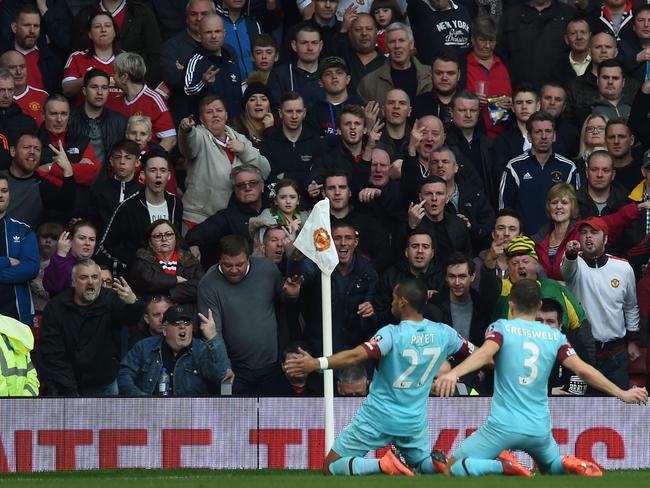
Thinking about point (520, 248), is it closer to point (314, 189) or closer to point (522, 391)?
point (314, 189)

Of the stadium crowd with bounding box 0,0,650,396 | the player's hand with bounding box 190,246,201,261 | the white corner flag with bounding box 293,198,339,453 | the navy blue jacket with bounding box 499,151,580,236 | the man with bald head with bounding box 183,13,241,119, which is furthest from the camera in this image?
the man with bald head with bounding box 183,13,241,119

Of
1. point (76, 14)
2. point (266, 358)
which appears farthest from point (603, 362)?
point (76, 14)

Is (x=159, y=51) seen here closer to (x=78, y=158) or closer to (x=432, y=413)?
(x=78, y=158)

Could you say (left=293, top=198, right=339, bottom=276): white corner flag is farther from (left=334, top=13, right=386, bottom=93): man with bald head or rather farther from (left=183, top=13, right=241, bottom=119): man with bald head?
(left=334, top=13, right=386, bottom=93): man with bald head

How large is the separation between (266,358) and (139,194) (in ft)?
7.88

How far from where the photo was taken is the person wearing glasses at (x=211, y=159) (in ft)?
55.1

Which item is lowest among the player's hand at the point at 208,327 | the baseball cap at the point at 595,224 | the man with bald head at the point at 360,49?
the player's hand at the point at 208,327

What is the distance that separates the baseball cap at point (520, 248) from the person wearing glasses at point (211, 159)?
3.18 metres

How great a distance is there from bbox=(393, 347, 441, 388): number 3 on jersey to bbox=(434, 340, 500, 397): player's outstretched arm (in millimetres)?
575

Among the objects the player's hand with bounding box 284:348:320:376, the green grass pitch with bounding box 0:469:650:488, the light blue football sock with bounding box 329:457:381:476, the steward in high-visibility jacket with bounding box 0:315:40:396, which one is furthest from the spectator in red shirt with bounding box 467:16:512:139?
the player's hand with bounding box 284:348:320:376

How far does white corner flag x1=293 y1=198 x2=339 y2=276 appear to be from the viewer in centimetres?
1377

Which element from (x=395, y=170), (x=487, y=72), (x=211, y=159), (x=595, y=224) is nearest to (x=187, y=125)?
(x=211, y=159)

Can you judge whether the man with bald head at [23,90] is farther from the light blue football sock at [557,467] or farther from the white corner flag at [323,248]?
the light blue football sock at [557,467]

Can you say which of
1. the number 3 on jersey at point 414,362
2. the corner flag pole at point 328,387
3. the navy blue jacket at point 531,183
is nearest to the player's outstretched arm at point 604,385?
the number 3 on jersey at point 414,362
